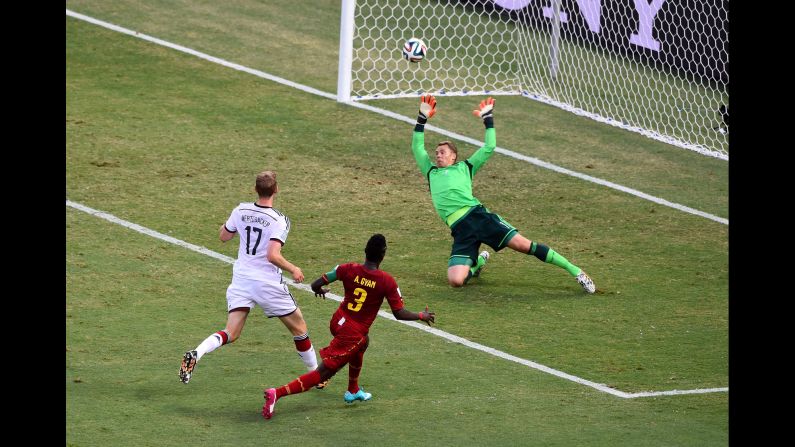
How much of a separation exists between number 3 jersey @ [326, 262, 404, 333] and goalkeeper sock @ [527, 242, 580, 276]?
3607mm

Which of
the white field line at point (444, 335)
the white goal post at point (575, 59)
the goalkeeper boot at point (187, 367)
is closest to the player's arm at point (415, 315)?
the goalkeeper boot at point (187, 367)

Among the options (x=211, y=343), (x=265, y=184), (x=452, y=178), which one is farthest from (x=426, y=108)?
(x=211, y=343)

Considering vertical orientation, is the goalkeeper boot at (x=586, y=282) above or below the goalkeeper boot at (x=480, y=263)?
above

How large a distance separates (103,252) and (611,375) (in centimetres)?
565

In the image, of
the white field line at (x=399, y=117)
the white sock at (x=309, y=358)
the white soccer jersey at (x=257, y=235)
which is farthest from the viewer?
the white field line at (x=399, y=117)

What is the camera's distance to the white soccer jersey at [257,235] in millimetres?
10391

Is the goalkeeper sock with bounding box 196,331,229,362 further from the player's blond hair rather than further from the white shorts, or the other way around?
the player's blond hair

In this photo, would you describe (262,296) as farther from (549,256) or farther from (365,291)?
(549,256)

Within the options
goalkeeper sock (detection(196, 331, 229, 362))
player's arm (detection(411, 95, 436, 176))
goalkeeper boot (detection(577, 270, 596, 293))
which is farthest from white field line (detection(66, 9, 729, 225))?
→ goalkeeper sock (detection(196, 331, 229, 362))

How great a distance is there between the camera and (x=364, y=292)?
10.1 metres

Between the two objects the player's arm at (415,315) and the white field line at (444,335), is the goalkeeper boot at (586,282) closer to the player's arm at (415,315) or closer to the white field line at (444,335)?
the white field line at (444,335)

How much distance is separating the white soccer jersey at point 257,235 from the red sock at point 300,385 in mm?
886

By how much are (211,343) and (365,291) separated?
51.4 inches

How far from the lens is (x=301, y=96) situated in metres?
19.4
